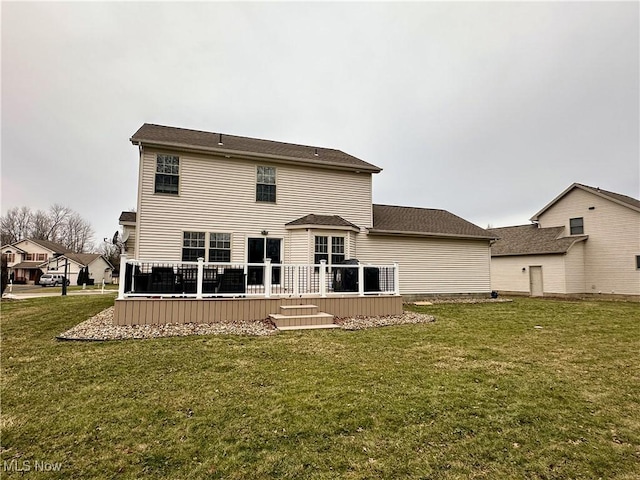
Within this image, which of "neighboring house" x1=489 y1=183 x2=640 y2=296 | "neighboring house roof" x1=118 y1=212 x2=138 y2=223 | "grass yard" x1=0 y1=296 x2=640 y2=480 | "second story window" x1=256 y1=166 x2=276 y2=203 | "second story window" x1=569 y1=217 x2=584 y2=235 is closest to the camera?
"grass yard" x1=0 y1=296 x2=640 y2=480

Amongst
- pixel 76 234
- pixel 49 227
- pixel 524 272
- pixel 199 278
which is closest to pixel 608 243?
pixel 524 272

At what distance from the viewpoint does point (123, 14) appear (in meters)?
9.91

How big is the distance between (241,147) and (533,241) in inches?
744

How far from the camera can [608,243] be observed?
723 inches

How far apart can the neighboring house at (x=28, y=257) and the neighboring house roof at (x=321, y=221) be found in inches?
1955

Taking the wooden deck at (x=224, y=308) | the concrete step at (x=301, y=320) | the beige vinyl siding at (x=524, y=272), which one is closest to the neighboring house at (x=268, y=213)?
the wooden deck at (x=224, y=308)

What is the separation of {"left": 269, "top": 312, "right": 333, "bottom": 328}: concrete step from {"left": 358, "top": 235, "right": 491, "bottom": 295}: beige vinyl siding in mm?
5574

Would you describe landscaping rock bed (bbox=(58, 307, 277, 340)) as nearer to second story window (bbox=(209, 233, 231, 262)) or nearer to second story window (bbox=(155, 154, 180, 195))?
second story window (bbox=(209, 233, 231, 262))

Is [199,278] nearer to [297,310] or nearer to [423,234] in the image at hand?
[297,310]

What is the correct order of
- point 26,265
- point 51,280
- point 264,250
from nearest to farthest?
point 264,250, point 51,280, point 26,265

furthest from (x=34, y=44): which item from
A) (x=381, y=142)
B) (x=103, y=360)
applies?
(x=381, y=142)

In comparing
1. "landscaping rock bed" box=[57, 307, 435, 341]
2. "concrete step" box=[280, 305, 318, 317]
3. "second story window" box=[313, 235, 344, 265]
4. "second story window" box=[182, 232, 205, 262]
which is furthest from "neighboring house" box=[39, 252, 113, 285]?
"concrete step" box=[280, 305, 318, 317]

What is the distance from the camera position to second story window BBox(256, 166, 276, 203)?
39.7 ft

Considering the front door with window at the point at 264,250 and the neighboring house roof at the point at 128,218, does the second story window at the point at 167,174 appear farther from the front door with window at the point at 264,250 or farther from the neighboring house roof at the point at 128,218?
the neighboring house roof at the point at 128,218
